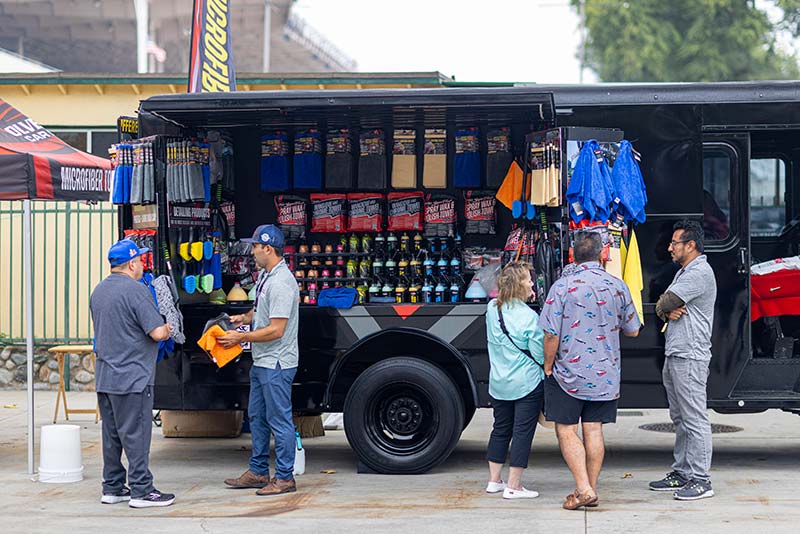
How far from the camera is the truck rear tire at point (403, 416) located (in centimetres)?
887

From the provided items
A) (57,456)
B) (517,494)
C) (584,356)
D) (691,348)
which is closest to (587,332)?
(584,356)

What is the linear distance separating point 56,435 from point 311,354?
2026mm

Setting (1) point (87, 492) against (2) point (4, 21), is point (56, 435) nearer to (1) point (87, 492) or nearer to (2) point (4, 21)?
(1) point (87, 492)

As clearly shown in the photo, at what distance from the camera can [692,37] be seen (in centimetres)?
3725

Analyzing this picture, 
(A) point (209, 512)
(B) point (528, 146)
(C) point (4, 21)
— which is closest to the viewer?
(A) point (209, 512)

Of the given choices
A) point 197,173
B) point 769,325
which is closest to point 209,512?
point 197,173

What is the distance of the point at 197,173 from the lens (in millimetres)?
9289

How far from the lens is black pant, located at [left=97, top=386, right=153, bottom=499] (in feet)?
26.0

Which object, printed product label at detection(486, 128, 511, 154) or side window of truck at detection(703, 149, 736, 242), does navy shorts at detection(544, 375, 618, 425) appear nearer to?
side window of truck at detection(703, 149, 736, 242)

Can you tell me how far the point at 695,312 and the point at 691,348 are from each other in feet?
0.84

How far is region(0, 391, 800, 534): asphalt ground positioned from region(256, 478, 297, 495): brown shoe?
93mm

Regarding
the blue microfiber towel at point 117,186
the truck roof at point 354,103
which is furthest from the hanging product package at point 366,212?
the blue microfiber towel at point 117,186

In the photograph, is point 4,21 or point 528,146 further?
point 4,21

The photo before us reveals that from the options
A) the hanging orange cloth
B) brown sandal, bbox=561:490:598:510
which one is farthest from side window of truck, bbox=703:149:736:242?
brown sandal, bbox=561:490:598:510
